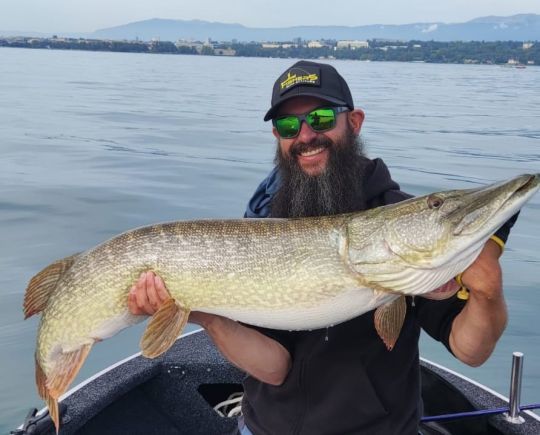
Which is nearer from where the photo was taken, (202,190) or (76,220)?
(76,220)

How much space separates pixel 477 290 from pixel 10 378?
12.7 ft

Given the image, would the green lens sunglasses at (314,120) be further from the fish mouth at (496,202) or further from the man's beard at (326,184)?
the fish mouth at (496,202)

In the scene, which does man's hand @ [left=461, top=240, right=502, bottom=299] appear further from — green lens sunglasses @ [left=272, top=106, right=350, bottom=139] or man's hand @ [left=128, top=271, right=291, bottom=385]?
green lens sunglasses @ [left=272, top=106, right=350, bottom=139]

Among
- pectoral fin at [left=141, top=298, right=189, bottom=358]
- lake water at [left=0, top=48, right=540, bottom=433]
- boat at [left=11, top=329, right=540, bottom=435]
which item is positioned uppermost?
pectoral fin at [left=141, top=298, right=189, bottom=358]

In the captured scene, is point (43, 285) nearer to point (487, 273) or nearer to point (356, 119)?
point (356, 119)

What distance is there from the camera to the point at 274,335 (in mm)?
2283

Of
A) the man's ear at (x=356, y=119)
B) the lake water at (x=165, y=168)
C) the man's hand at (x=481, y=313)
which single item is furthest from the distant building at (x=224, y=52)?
the man's hand at (x=481, y=313)

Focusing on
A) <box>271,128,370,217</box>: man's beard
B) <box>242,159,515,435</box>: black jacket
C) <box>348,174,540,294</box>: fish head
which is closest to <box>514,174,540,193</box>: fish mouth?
<box>348,174,540,294</box>: fish head

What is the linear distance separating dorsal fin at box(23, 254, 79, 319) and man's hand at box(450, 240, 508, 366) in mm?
1358

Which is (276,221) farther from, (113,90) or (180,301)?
(113,90)

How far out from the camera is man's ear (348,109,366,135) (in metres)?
2.62

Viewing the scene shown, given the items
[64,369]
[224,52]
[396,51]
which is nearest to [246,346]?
[64,369]

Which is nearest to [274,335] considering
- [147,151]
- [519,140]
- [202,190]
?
[202,190]

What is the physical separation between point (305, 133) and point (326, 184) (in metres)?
0.22
